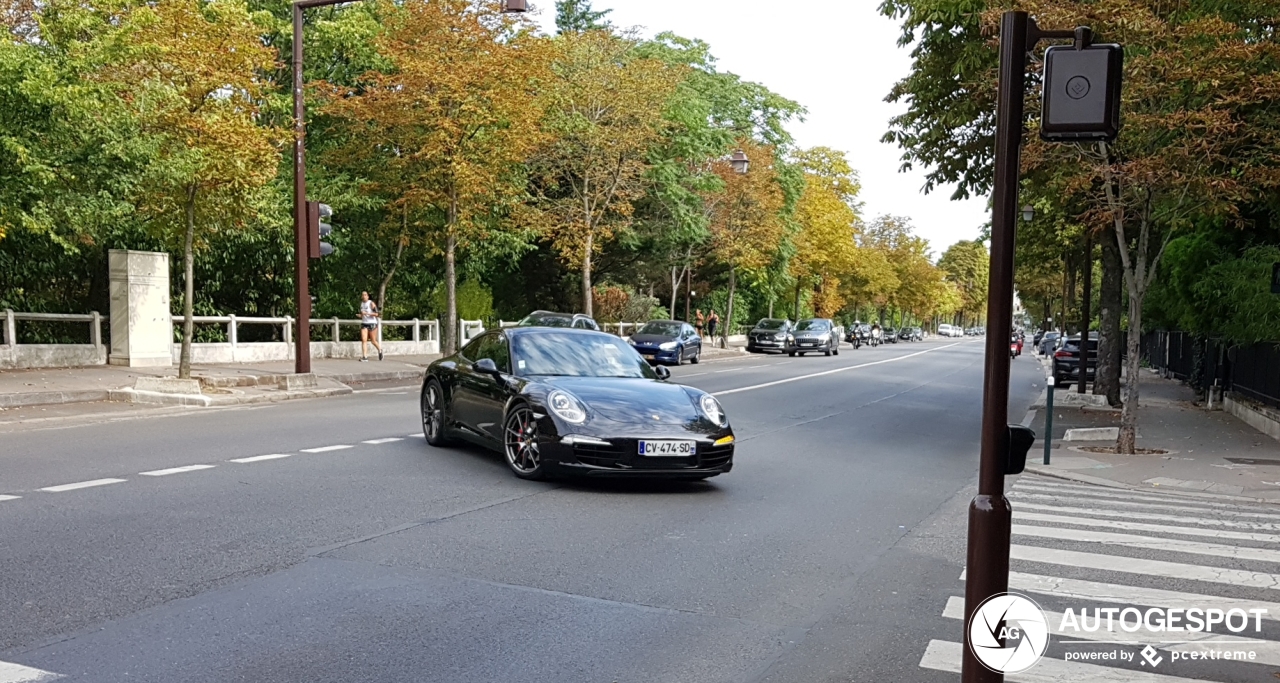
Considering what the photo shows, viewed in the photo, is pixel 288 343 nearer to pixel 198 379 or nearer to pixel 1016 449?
pixel 198 379

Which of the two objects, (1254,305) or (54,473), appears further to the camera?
(1254,305)

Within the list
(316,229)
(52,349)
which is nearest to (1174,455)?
(316,229)

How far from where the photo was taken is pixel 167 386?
56.2 ft

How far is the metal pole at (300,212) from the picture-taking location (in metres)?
19.7

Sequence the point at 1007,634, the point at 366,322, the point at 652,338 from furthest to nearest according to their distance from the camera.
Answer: the point at 652,338, the point at 366,322, the point at 1007,634

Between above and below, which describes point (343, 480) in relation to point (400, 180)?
below

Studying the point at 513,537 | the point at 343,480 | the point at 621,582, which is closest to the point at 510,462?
the point at 343,480

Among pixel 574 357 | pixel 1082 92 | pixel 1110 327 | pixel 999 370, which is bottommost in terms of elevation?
pixel 574 357

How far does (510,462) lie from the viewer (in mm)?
9852

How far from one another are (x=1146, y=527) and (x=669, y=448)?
3.95 meters

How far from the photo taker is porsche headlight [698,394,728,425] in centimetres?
971

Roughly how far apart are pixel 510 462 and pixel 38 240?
16812mm

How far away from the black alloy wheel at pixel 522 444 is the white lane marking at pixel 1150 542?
4079 mm

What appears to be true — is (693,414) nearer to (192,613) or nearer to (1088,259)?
(192,613)
